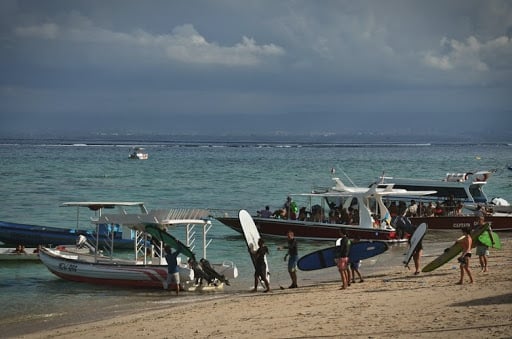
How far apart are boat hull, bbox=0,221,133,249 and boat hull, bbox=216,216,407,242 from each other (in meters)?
6.13

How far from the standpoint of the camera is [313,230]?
37.5 metres

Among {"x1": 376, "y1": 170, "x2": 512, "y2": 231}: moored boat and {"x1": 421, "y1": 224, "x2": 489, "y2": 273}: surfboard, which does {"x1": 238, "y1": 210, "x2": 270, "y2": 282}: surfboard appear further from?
{"x1": 376, "y1": 170, "x2": 512, "y2": 231}: moored boat

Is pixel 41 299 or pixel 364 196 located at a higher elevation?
pixel 364 196

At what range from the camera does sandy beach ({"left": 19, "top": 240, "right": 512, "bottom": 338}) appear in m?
16.6

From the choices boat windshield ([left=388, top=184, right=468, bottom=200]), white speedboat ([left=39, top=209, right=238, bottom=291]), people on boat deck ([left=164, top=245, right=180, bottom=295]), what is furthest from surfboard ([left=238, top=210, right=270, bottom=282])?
boat windshield ([left=388, top=184, right=468, bottom=200])

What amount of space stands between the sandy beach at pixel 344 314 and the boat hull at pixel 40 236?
12432mm

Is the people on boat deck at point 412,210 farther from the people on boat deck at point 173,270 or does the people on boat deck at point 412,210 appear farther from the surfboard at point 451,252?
the people on boat deck at point 173,270

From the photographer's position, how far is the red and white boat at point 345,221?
119 ft

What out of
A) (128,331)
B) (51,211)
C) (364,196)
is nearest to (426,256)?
(364,196)

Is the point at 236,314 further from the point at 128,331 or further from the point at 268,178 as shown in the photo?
the point at 268,178

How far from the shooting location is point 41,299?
25328 mm

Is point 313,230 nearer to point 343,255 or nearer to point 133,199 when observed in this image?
point 343,255

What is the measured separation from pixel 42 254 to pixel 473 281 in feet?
47.6

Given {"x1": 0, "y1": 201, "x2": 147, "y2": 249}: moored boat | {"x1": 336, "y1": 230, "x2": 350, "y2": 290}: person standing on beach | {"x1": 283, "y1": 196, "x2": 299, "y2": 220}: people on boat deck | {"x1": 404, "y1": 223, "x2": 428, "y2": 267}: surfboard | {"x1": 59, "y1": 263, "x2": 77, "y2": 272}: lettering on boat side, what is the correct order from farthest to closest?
1. {"x1": 283, "y1": 196, "x2": 299, "y2": 220}: people on boat deck
2. {"x1": 0, "y1": 201, "x2": 147, "y2": 249}: moored boat
3. {"x1": 59, "y1": 263, "x2": 77, "y2": 272}: lettering on boat side
4. {"x1": 404, "y1": 223, "x2": 428, "y2": 267}: surfboard
5. {"x1": 336, "y1": 230, "x2": 350, "y2": 290}: person standing on beach
